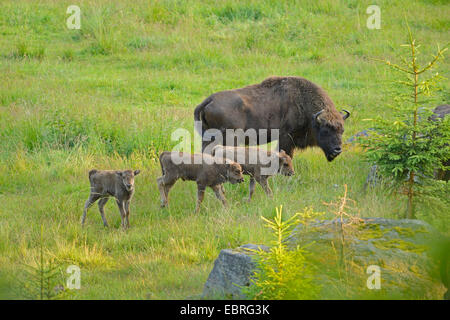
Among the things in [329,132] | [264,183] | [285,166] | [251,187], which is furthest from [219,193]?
[329,132]

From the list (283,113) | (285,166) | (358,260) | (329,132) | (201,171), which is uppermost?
(283,113)

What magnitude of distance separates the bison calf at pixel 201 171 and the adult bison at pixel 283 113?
1.33 m

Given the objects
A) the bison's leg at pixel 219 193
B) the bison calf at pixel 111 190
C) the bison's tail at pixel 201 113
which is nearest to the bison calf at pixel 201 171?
the bison's leg at pixel 219 193

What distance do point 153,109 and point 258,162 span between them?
17.1 ft

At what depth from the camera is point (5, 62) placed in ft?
57.7

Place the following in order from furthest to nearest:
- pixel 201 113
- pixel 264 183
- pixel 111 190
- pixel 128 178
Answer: pixel 201 113 → pixel 264 183 → pixel 111 190 → pixel 128 178

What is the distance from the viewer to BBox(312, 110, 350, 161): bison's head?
10.7m

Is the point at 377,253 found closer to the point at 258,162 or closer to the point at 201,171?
the point at 201,171

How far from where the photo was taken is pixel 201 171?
9.47m

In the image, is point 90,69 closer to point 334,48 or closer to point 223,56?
point 223,56

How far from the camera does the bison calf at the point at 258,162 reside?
10.0 metres

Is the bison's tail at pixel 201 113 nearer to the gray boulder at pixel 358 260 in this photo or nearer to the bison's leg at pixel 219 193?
the bison's leg at pixel 219 193

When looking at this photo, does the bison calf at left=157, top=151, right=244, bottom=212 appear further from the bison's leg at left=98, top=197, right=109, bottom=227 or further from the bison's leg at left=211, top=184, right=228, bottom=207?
the bison's leg at left=98, top=197, right=109, bottom=227

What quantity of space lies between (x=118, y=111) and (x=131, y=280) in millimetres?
7805
